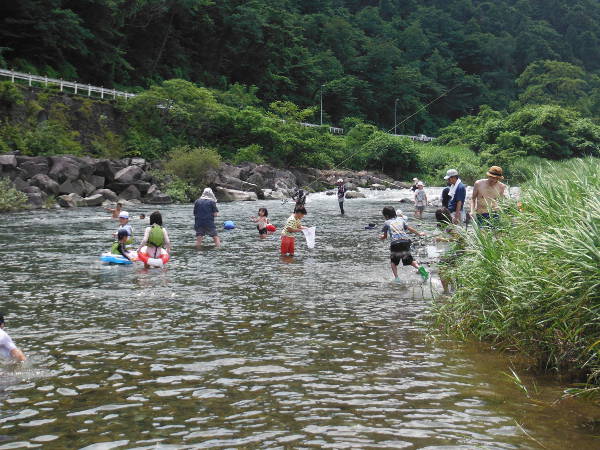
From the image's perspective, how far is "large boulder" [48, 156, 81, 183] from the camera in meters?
33.8

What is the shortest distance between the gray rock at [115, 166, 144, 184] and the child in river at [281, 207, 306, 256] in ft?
75.4

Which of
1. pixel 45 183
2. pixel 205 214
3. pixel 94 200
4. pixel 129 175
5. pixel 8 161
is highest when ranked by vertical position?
pixel 8 161

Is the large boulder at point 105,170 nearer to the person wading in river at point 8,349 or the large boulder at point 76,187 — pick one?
the large boulder at point 76,187

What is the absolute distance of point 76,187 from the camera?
34.0 m

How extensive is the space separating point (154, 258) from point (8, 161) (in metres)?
21.7

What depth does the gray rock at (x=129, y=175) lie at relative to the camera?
3659 cm

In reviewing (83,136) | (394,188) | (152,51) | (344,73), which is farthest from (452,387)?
(344,73)

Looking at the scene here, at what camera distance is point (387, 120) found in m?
98.8

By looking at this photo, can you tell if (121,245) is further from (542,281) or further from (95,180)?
(95,180)

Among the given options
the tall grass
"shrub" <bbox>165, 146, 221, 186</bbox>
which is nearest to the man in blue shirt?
the tall grass

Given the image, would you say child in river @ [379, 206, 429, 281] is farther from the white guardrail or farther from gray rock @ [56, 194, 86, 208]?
the white guardrail

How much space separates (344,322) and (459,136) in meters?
81.0

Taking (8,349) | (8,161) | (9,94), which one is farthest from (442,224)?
(9,94)

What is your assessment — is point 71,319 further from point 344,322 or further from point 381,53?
point 381,53
